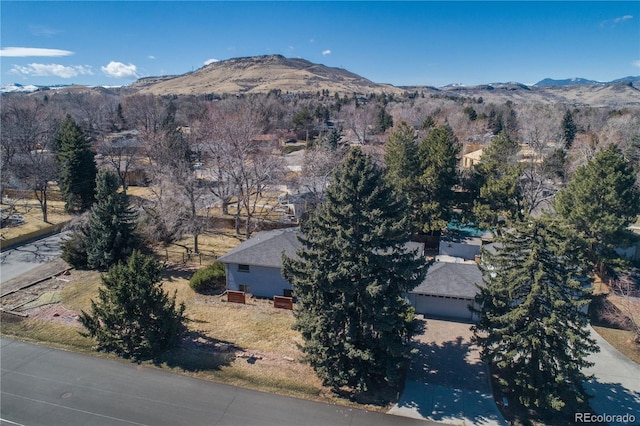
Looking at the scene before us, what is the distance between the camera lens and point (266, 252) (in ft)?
80.2

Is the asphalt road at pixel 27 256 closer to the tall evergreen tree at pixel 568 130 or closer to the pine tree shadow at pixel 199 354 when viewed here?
the pine tree shadow at pixel 199 354

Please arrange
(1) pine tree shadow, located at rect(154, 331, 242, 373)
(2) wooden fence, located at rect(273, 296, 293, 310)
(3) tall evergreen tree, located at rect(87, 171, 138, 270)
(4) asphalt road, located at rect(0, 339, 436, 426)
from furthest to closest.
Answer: (3) tall evergreen tree, located at rect(87, 171, 138, 270), (2) wooden fence, located at rect(273, 296, 293, 310), (1) pine tree shadow, located at rect(154, 331, 242, 373), (4) asphalt road, located at rect(0, 339, 436, 426)

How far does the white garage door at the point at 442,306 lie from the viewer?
2267 cm

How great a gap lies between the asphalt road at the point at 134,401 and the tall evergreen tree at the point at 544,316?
15.3 ft

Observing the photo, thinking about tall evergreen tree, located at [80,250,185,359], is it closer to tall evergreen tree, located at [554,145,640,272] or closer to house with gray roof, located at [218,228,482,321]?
house with gray roof, located at [218,228,482,321]

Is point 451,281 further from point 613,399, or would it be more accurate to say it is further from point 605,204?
point 605,204

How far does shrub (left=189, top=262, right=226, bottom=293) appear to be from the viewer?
1005 inches

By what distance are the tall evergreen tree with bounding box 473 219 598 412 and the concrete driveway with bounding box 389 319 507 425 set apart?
159 centimetres

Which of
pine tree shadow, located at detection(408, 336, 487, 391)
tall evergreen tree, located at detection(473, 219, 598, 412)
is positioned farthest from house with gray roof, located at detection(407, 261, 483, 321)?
tall evergreen tree, located at detection(473, 219, 598, 412)

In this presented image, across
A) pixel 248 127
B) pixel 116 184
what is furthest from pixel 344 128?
pixel 116 184

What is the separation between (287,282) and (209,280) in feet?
19.3

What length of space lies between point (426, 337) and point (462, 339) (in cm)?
188

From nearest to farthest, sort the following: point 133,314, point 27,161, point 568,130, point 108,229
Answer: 1. point 133,314
2. point 108,229
3. point 27,161
4. point 568,130

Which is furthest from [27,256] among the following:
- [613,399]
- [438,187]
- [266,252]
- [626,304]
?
[626,304]
